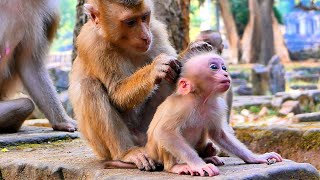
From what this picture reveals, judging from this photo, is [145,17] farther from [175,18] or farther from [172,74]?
[175,18]

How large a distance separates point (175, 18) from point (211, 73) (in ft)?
13.1

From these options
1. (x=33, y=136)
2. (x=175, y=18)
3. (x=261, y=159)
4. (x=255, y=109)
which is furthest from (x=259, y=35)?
(x=261, y=159)

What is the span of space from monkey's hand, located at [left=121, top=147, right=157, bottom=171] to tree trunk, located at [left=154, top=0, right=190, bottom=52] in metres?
3.58

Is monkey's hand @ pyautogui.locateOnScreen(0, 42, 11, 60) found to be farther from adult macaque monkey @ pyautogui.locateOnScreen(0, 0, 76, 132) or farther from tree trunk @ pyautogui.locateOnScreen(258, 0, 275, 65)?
tree trunk @ pyautogui.locateOnScreen(258, 0, 275, 65)

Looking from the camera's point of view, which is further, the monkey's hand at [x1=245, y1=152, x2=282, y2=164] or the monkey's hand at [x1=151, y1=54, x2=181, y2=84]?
the monkey's hand at [x1=245, y1=152, x2=282, y2=164]

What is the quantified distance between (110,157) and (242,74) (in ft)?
82.8

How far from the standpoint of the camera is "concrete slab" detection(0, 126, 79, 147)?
611 centimetres

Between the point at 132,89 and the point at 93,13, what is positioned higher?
the point at 93,13

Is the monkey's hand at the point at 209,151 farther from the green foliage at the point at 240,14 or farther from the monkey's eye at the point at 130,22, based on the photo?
the green foliage at the point at 240,14

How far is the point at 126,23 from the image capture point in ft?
13.6

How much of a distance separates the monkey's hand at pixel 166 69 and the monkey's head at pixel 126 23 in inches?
9.9

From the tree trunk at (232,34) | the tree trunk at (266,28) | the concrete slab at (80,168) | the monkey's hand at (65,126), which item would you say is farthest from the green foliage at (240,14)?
the concrete slab at (80,168)

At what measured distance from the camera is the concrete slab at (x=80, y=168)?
3.80 m

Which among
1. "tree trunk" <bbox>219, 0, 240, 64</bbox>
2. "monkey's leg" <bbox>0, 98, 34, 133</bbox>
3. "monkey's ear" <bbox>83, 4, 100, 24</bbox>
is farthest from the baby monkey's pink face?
"tree trunk" <bbox>219, 0, 240, 64</bbox>
